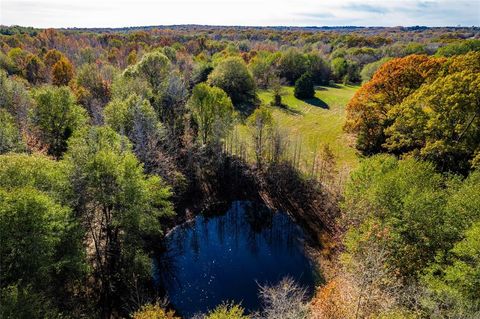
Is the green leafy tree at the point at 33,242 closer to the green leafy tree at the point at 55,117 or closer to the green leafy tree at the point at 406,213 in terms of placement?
the green leafy tree at the point at 55,117

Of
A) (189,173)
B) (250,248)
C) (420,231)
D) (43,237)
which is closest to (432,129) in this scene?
(420,231)

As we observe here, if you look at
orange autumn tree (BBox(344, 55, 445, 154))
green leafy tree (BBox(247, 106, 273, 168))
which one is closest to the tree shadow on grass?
orange autumn tree (BBox(344, 55, 445, 154))

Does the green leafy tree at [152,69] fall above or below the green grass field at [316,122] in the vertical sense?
above

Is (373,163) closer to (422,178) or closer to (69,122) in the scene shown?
(422,178)

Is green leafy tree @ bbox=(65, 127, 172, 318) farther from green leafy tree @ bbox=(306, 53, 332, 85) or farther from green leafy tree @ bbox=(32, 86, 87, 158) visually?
green leafy tree @ bbox=(306, 53, 332, 85)

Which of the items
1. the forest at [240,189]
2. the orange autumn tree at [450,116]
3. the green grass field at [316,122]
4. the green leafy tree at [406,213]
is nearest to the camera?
the forest at [240,189]

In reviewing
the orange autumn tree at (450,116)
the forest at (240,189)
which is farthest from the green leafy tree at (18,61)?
the orange autumn tree at (450,116)
